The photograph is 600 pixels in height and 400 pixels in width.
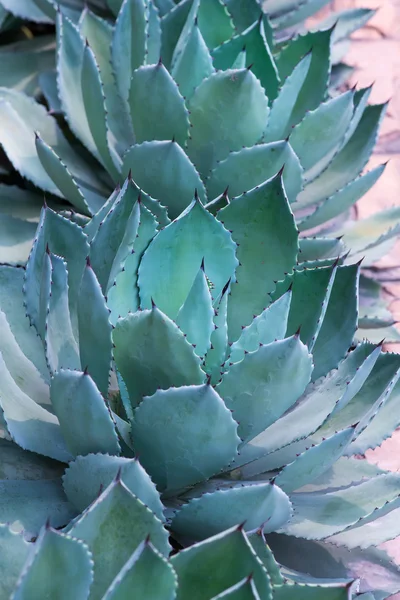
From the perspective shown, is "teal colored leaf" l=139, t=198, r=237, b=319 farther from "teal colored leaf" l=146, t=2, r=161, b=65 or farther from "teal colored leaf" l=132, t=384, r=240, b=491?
"teal colored leaf" l=146, t=2, r=161, b=65

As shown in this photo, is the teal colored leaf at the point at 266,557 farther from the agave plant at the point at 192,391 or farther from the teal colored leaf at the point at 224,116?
the teal colored leaf at the point at 224,116

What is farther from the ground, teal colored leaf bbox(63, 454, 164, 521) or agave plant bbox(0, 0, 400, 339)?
agave plant bbox(0, 0, 400, 339)

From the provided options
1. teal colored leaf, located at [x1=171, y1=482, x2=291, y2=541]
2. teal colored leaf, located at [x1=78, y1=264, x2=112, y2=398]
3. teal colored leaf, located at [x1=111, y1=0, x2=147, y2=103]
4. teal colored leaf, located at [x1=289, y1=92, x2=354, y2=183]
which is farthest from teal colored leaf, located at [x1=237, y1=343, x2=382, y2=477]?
teal colored leaf, located at [x1=111, y1=0, x2=147, y2=103]

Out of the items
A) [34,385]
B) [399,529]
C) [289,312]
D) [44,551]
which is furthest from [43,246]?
[399,529]

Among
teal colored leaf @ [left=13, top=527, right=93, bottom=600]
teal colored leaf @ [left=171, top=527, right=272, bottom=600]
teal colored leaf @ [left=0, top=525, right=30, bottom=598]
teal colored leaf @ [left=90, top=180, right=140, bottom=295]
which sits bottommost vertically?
teal colored leaf @ [left=171, top=527, right=272, bottom=600]

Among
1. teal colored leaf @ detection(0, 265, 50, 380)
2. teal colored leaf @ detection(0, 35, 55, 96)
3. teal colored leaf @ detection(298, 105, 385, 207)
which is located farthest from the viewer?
teal colored leaf @ detection(0, 35, 55, 96)

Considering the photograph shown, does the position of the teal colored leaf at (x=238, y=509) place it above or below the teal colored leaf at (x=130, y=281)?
below

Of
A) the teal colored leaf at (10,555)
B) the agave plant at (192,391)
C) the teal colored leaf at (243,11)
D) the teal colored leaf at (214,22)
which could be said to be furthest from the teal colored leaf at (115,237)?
the teal colored leaf at (243,11)
